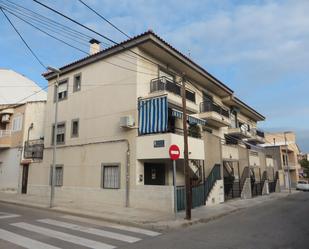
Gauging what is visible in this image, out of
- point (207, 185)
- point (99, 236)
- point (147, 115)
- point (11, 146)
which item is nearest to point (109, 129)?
point (147, 115)

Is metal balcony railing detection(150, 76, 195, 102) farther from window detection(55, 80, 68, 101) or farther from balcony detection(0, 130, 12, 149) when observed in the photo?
balcony detection(0, 130, 12, 149)

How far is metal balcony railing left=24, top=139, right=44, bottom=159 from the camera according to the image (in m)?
23.7

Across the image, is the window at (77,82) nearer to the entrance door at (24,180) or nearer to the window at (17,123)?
the window at (17,123)

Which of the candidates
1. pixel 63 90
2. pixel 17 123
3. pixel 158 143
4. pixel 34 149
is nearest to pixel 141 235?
pixel 158 143

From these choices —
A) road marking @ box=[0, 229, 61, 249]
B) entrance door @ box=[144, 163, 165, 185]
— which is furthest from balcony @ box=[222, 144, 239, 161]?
road marking @ box=[0, 229, 61, 249]

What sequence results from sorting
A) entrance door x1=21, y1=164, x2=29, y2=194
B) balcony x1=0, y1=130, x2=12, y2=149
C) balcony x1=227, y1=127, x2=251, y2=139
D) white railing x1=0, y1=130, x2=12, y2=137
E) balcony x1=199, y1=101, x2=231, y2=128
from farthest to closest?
1. balcony x1=227, y1=127, x2=251, y2=139
2. white railing x1=0, y1=130, x2=12, y2=137
3. balcony x1=0, y1=130, x2=12, y2=149
4. entrance door x1=21, y1=164, x2=29, y2=194
5. balcony x1=199, y1=101, x2=231, y2=128

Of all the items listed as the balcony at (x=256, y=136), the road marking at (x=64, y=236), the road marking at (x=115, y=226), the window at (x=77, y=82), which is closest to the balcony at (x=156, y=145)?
the road marking at (x=115, y=226)

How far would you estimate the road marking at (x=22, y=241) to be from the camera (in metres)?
8.11

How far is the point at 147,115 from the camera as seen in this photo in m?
17.2

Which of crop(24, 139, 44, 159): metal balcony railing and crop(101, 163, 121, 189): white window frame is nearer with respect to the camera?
crop(101, 163, 121, 189): white window frame

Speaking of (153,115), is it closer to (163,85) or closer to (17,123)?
(163,85)

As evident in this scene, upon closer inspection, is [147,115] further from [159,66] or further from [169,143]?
[159,66]

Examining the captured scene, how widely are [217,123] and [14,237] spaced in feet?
64.1

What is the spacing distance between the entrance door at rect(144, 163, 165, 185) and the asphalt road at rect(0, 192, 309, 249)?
6.19 m
